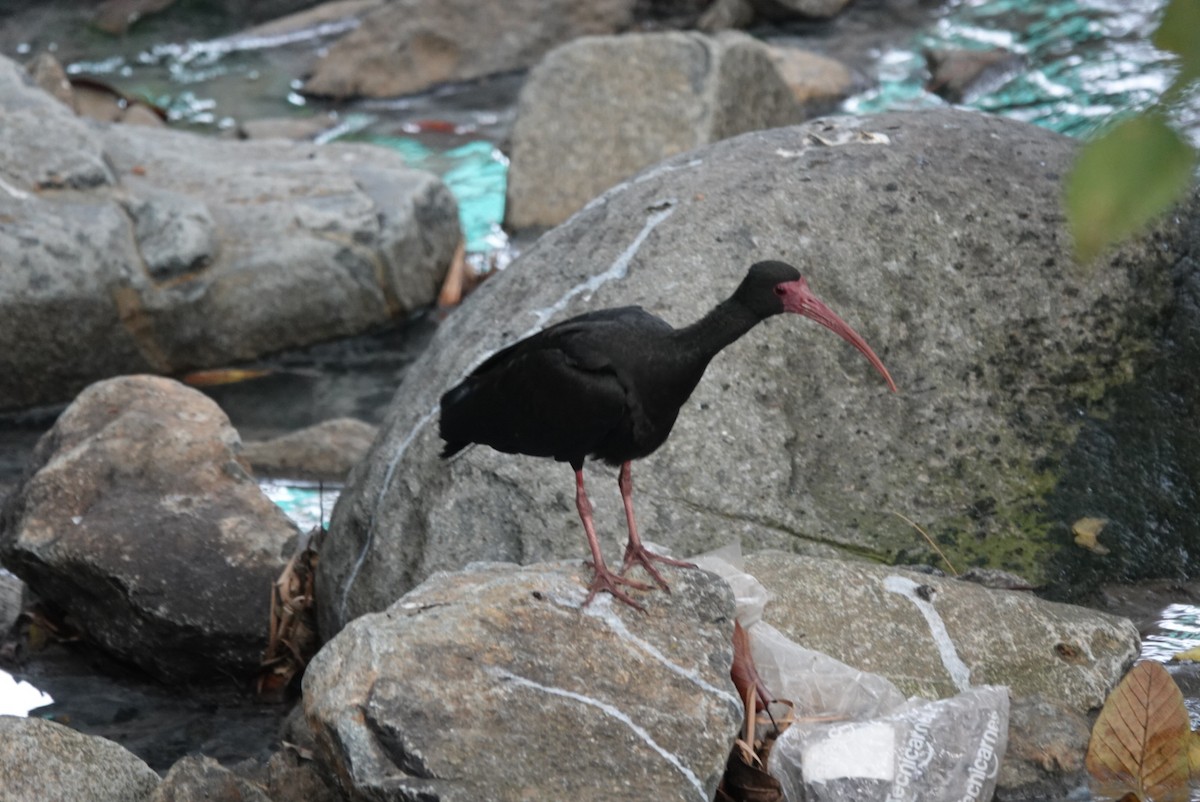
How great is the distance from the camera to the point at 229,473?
210 inches

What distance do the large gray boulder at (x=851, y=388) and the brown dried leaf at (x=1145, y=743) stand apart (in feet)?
3.22

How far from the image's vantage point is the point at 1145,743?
3.17m

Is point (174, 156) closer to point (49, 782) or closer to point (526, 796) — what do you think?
point (49, 782)

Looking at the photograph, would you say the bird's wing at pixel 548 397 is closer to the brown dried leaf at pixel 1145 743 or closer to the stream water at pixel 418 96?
the brown dried leaf at pixel 1145 743

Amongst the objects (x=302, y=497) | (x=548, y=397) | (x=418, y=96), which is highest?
(x=548, y=397)

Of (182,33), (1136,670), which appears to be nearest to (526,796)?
(1136,670)

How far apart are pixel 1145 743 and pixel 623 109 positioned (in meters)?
6.56

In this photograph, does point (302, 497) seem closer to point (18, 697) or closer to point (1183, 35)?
point (18, 697)

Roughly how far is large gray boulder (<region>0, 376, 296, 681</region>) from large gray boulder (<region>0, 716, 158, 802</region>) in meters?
1.54

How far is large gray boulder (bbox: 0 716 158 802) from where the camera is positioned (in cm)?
308

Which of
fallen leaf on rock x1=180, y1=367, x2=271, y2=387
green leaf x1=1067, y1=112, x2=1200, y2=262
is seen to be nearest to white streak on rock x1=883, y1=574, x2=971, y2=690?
green leaf x1=1067, y1=112, x2=1200, y2=262

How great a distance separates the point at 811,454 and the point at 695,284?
0.64 metres

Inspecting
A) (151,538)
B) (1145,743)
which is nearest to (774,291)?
(1145,743)

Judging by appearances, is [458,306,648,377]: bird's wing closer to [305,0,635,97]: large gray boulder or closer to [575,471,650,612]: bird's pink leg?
[575,471,650,612]: bird's pink leg
